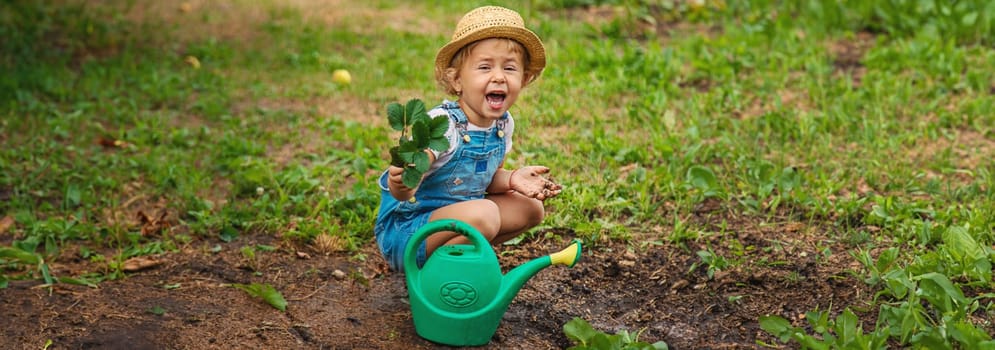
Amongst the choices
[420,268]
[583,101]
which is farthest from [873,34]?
[420,268]

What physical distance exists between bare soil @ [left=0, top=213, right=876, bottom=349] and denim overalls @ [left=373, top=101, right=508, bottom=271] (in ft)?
0.82

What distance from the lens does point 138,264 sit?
3.49 meters

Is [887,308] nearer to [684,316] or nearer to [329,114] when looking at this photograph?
[684,316]

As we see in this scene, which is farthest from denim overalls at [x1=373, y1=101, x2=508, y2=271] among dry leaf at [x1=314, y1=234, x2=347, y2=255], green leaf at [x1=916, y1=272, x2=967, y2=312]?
green leaf at [x1=916, y1=272, x2=967, y2=312]

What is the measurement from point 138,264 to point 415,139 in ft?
4.57

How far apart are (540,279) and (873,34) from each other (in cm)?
352

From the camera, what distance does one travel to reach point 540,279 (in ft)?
10.9

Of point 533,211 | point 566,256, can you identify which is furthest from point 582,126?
point 566,256

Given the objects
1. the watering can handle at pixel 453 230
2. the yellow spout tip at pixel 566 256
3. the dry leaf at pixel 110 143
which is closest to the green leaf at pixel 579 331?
the yellow spout tip at pixel 566 256

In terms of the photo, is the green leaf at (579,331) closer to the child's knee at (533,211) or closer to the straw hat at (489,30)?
the child's knee at (533,211)

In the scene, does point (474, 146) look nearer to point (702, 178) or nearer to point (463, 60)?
point (463, 60)

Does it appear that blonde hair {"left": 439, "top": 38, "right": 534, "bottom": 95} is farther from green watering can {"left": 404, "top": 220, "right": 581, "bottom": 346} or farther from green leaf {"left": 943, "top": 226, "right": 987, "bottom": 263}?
green leaf {"left": 943, "top": 226, "right": 987, "bottom": 263}

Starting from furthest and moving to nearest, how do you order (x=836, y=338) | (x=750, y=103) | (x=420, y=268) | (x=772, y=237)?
(x=750, y=103)
(x=772, y=237)
(x=420, y=268)
(x=836, y=338)

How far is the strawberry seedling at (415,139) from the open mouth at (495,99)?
258 millimetres
